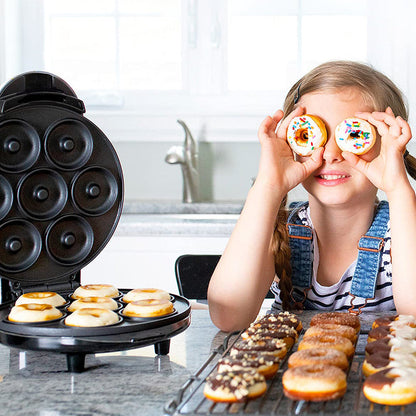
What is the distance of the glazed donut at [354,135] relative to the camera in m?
1.48

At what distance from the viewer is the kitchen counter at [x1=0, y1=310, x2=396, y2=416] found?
846mm

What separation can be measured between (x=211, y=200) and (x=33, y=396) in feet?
9.03

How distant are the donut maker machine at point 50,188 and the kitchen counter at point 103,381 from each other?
0.43ft

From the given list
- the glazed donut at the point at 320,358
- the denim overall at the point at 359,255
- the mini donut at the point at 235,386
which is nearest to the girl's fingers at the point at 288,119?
the denim overall at the point at 359,255

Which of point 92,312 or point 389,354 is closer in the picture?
point 389,354

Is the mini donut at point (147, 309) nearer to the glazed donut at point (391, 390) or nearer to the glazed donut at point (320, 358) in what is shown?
the glazed donut at point (320, 358)

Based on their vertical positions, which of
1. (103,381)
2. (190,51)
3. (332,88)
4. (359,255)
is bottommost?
(103,381)

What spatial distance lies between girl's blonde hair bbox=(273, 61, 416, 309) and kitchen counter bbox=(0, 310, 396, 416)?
A: 0.48 metres

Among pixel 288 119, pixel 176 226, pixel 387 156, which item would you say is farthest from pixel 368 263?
pixel 176 226

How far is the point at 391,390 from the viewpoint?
0.78 metres

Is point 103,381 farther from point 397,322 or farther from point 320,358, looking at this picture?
point 397,322

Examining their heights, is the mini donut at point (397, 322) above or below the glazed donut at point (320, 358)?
above

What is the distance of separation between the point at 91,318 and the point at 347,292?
85cm

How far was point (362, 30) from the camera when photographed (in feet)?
11.7
